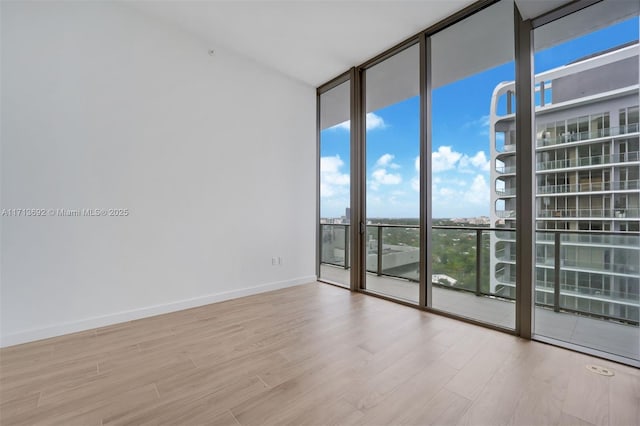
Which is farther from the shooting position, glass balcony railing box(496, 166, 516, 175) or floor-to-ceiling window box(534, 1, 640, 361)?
glass balcony railing box(496, 166, 516, 175)

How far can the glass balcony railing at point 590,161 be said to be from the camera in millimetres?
2051

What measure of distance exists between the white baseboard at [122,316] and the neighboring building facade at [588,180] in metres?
3.04

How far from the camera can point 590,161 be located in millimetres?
2209

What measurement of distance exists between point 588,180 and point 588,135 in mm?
361

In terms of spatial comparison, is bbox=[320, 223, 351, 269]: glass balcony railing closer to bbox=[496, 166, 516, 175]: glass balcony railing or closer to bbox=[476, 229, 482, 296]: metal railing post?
bbox=[476, 229, 482, 296]: metal railing post

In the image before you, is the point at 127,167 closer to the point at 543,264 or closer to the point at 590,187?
the point at 543,264

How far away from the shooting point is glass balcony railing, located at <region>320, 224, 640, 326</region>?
2.11 metres

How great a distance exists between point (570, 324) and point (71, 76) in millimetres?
4843

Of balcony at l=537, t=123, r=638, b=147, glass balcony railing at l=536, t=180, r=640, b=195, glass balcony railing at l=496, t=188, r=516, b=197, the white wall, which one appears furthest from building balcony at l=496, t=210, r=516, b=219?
the white wall

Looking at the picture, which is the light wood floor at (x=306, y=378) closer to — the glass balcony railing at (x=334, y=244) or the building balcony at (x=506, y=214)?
the building balcony at (x=506, y=214)

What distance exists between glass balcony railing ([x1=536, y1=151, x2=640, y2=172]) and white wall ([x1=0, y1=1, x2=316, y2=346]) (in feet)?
9.73

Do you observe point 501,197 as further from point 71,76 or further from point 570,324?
point 71,76

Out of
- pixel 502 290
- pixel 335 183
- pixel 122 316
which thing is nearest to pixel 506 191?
pixel 502 290

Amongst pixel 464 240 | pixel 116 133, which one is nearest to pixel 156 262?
pixel 116 133
